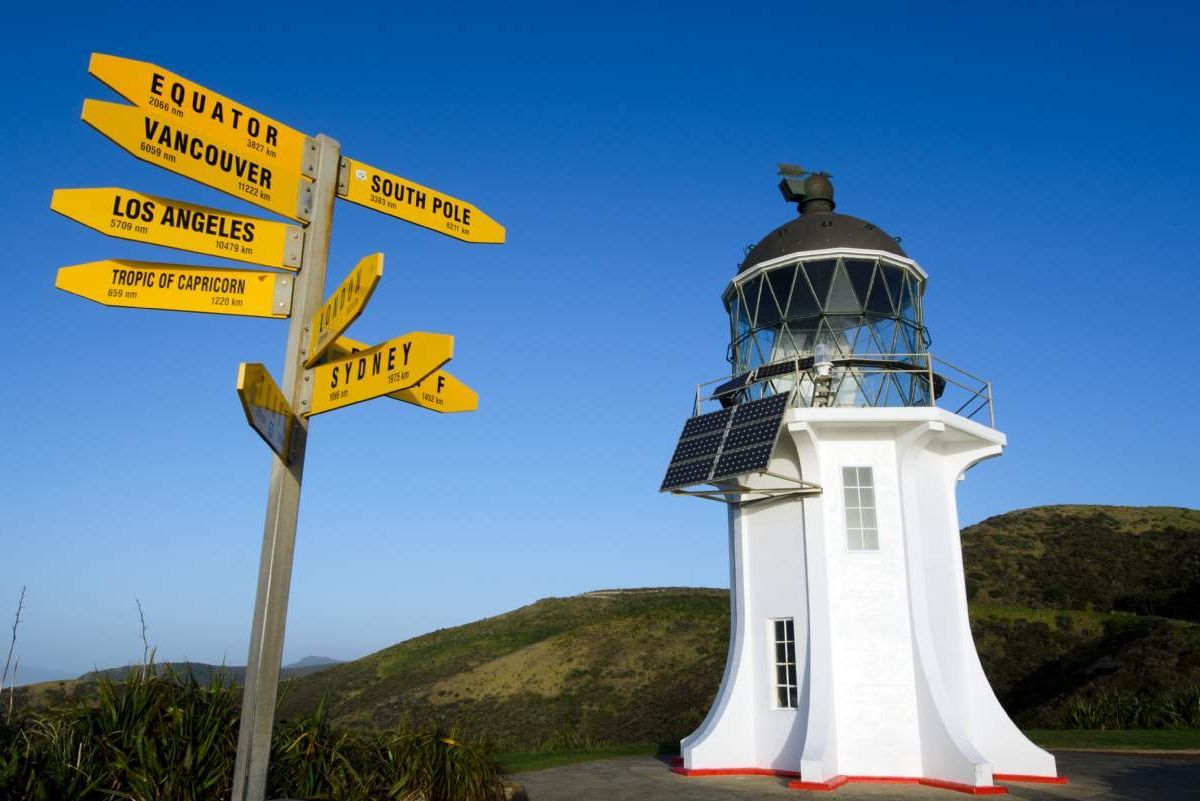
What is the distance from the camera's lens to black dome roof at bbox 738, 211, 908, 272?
1559 centimetres

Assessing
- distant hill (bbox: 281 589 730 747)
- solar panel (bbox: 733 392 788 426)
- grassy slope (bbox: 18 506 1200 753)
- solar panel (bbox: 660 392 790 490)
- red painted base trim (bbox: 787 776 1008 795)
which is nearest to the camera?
red painted base trim (bbox: 787 776 1008 795)

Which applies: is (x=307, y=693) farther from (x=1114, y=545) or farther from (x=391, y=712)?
(x=1114, y=545)

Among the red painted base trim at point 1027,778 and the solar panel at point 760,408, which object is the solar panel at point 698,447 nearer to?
the solar panel at point 760,408

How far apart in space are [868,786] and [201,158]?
12.4 metres

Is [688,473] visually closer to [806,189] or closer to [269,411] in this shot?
[806,189]

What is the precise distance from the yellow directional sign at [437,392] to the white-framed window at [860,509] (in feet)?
34.1

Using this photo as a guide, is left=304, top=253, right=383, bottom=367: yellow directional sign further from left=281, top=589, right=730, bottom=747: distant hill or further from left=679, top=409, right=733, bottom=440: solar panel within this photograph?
left=281, top=589, right=730, bottom=747: distant hill

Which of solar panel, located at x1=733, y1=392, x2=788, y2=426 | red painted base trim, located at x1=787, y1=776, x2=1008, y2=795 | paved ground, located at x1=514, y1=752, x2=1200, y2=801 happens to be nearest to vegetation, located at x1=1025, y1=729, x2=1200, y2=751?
paved ground, located at x1=514, y1=752, x2=1200, y2=801

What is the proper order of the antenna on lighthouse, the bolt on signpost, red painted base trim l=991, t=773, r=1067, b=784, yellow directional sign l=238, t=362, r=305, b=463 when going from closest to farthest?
yellow directional sign l=238, t=362, r=305, b=463 → the bolt on signpost → red painted base trim l=991, t=773, r=1067, b=784 → the antenna on lighthouse

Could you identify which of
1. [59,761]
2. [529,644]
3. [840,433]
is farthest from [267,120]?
[529,644]

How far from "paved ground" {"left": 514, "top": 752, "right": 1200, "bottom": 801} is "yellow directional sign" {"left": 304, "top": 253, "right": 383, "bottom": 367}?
29.7ft

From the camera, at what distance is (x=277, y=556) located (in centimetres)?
425

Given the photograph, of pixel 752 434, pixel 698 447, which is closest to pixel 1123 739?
pixel 752 434

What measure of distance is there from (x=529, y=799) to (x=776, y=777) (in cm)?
448
